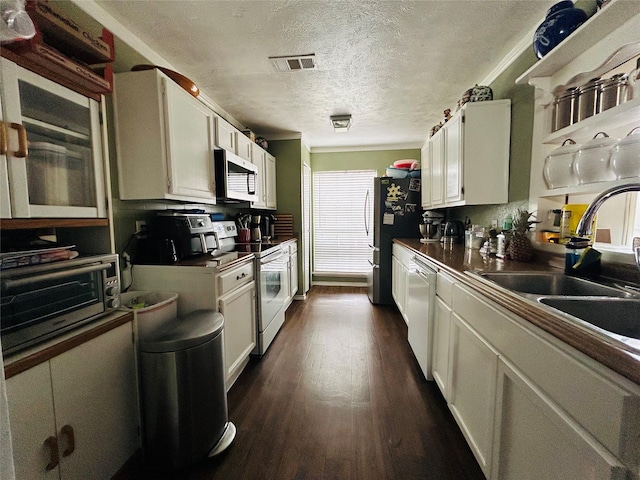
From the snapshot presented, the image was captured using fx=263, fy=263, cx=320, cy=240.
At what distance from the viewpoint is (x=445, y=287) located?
1.61 m

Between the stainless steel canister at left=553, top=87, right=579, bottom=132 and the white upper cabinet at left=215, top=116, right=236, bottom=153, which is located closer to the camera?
the stainless steel canister at left=553, top=87, right=579, bottom=132

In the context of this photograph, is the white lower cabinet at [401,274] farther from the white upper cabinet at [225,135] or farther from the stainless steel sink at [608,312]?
the white upper cabinet at [225,135]

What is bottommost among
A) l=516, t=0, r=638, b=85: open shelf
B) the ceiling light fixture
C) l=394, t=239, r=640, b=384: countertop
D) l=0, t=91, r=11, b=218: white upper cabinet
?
l=394, t=239, r=640, b=384: countertop

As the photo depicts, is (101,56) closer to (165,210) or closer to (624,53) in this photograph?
(165,210)

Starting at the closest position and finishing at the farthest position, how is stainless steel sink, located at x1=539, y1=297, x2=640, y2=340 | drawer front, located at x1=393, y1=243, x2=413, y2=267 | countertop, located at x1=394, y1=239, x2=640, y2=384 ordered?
countertop, located at x1=394, y1=239, x2=640, y2=384
stainless steel sink, located at x1=539, y1=297, x2=640, y2=340
drawer front, located at x1=393, y1=243, x2=413, y2=267

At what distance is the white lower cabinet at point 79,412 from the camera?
0.85 meters

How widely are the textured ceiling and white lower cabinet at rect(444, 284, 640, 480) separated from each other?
1.61 m

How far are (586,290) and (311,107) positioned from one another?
2.66m

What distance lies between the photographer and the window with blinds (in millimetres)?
4410

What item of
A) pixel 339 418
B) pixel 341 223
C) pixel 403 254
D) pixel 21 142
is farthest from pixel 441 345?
pixel 341 223

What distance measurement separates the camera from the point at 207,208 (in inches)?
109

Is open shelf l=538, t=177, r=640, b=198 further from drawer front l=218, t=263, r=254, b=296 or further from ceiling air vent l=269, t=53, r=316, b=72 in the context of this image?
drawer front l=218, t=263, r=254, b=296

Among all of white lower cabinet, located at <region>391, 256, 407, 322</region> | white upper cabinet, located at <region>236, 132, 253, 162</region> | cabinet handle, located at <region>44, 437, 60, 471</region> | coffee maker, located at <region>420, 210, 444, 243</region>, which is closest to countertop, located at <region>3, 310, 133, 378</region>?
cabinet handle, located at <region>44, 437, 60, 471</region>

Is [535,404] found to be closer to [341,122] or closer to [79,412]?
[79,412]
